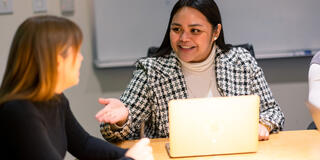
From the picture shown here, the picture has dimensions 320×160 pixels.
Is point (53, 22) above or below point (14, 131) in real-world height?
above

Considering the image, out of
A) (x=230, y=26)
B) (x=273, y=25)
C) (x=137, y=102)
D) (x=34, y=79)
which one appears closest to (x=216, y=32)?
(x=137, y=102)

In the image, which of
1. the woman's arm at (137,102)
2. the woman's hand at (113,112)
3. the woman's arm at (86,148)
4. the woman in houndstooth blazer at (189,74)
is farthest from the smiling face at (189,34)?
the woman's arm at (86,148)

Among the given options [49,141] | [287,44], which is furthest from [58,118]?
[287,44]

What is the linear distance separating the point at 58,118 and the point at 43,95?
0.59 ft

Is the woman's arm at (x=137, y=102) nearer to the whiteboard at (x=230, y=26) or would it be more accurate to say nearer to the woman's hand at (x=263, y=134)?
the woman's hand at (x=263, y=134)

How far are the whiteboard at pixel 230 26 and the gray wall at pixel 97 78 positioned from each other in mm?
81

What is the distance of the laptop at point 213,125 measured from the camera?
1.28 metres

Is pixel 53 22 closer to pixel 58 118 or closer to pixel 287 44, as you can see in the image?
pixel 58 118

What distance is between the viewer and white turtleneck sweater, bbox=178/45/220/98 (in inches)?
72.3

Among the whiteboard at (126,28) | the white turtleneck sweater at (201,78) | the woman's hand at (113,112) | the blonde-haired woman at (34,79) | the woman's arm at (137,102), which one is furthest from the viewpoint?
the whiteboard at (126,28)

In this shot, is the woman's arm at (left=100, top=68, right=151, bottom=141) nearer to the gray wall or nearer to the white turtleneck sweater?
the white turtleneck sweater

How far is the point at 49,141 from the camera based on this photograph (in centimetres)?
103

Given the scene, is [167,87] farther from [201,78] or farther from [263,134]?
[263,134]

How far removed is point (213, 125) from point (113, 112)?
1.39 ft
